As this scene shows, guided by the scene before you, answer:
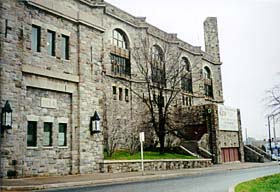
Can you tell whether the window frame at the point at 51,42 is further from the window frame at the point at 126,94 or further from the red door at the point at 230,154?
the red door at the point at 230,154

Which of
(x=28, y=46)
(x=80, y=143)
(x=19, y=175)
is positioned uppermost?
(x=28, y=46)

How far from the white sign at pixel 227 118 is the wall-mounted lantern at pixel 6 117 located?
21.6 metres

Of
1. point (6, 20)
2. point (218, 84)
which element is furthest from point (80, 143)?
point (218, 84)

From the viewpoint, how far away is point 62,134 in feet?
56.8

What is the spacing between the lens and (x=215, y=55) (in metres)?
45.0

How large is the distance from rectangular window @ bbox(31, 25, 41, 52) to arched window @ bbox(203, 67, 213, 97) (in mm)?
28041

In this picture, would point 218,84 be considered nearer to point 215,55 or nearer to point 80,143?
point 215,55

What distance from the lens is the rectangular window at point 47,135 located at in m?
16.3

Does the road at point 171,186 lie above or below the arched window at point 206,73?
below

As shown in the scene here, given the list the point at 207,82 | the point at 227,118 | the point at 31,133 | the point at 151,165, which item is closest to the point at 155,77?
the point at 227,118

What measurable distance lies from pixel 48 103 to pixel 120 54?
1277cm

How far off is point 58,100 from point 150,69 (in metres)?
14.9

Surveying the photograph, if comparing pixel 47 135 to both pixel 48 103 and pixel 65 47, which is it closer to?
pixel 48 103

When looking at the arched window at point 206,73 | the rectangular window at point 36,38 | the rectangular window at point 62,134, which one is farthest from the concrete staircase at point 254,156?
the rectangular window at point 36,38
